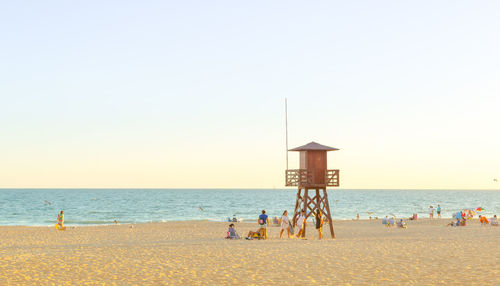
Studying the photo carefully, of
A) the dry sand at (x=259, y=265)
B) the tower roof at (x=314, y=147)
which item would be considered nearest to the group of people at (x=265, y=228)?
the tower roof at (x=314, y=147)

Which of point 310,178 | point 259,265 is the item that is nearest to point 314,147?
point 310,178

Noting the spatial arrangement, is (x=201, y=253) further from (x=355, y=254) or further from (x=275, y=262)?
(x=355, y=254)

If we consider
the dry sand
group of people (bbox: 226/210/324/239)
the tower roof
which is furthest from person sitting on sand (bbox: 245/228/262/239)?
the tower roof

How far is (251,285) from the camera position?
11.9m

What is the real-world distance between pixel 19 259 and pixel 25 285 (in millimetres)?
4784

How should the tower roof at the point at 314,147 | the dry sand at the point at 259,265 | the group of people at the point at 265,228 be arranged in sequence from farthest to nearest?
the tower roof at the point at 314,147 < the group of people at the point at 265,228 < the dry sand at the point at 259,265

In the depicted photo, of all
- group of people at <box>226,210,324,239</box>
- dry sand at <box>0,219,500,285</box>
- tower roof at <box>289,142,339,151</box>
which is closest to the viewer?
dry sand at <box>0,219,500,285</box>

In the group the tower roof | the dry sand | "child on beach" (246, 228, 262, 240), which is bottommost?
"child on beach" (246, 228, 262, 240)

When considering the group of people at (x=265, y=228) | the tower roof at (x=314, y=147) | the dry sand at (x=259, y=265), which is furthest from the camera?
the tower roof at (x=314, y=147)

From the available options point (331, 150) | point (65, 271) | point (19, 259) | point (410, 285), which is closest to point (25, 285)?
point (65, 271)

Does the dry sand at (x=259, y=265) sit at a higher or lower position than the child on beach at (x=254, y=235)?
higher

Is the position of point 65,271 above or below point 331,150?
below

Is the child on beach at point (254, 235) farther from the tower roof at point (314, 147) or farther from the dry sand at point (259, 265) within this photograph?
the tower roof at point (314, 147)

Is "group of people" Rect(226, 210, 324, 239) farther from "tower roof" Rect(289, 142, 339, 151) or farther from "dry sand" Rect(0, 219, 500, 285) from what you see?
"dry sand" Rect(0, 219, 500, 285)
